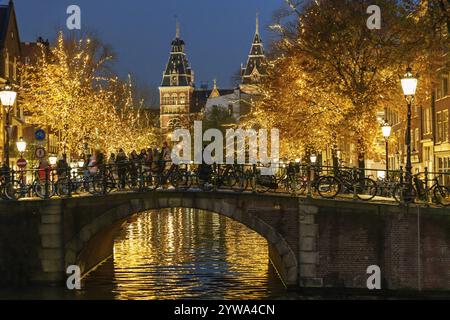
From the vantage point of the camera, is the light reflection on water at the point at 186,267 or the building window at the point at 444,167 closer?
the light reflection on water at the point at 186,267

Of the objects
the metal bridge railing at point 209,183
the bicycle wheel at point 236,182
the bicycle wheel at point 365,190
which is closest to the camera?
the bicycle wheel at point 365,190

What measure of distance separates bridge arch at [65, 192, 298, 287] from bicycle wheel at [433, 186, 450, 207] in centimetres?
517

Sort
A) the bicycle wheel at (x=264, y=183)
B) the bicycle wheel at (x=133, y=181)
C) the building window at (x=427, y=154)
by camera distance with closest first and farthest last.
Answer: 1. the bicycle wheel at (x=264, y=183)
2. the bicycle wheel at (x=133, y=181)
3. the building window at (x=427, y=154)

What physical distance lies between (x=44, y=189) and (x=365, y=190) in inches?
474

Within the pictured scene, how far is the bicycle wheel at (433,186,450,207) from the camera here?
3062 centimetres

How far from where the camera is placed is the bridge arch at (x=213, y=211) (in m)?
32.0

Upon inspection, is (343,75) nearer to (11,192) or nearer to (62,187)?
(62,187)

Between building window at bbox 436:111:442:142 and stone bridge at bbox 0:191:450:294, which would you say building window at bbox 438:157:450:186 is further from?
stone bridge at bbox 0:191:450:294

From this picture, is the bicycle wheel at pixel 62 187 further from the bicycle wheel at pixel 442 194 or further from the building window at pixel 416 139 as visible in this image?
the building window at pixel 416 139

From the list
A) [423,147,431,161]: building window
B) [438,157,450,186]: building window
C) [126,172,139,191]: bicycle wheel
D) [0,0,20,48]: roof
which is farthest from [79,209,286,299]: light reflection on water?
[0,0,20,48]: roof

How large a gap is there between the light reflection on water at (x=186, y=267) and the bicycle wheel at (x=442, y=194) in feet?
20.5

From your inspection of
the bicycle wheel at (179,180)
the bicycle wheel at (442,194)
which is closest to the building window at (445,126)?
the bicycle wheel at (442,194)

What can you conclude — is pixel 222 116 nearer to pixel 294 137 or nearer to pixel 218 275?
pixel 294 137
